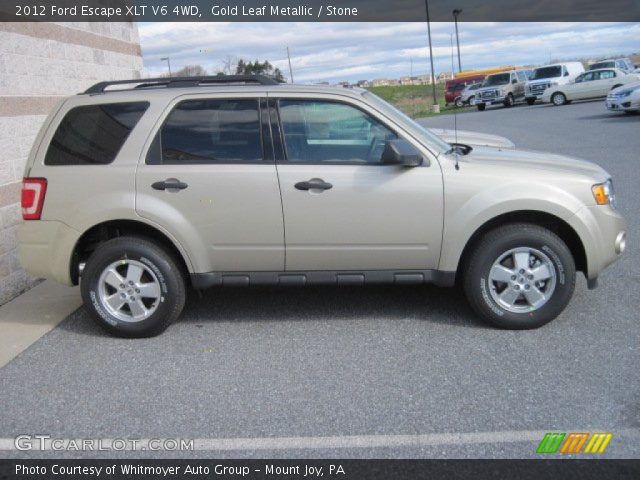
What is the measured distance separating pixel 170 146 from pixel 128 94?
56 cm

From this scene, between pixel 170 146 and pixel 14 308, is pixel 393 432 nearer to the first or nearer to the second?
pixel 170 146

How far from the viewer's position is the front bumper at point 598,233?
491 cm

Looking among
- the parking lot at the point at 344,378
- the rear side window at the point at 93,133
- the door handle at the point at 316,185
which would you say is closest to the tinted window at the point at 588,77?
the parking lot at the point at 344,378

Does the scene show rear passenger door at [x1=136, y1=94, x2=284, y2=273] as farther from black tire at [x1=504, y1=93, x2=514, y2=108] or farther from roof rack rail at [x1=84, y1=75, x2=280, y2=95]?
black tire at [x1=504, y1=93, x2=514, y2=108]

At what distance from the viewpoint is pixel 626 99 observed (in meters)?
22.6

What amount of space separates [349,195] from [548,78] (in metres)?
34.7

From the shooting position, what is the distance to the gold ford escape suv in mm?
4926

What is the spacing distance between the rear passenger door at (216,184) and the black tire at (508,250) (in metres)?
1.47

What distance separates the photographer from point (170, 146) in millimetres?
5125

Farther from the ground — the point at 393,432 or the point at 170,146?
the point at 170,146

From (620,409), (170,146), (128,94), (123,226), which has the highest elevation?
(128,94)

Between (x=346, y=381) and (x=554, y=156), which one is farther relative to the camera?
(x=554, y=156)

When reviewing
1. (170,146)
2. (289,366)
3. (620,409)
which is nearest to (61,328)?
(170,146)

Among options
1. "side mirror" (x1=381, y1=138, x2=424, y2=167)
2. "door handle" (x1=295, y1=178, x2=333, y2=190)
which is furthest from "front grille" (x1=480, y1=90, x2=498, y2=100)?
"door handle" (x1=295, y1=178, x2=333, y2=190)
